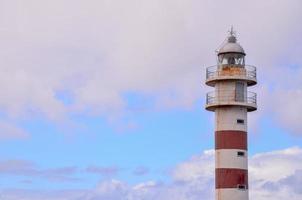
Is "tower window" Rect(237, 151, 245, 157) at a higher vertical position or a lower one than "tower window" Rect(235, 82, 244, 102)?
lower

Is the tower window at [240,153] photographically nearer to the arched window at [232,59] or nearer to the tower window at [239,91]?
the tower window at [239,91]

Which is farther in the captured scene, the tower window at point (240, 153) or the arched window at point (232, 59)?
the arched window at point (232, 59)

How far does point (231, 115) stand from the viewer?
249 ft

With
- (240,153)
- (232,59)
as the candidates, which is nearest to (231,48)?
(232,59)

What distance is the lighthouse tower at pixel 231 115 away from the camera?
74875 mm

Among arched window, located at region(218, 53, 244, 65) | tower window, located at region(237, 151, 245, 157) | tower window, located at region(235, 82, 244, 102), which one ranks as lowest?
tower window, located at region(237, 151, 245, 157)

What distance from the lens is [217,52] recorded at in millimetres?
77500

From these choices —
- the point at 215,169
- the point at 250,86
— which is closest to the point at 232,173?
the point at 215,169

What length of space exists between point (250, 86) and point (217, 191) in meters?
7.26

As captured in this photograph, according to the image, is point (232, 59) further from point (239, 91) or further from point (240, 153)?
point (240, 153)

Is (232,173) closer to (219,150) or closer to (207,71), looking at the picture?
(219,150)

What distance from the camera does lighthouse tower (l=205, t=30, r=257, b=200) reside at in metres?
74.9

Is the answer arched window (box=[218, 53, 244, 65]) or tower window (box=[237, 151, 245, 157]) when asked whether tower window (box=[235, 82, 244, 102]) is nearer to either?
arched window (box=[218, 53, 244, 65])

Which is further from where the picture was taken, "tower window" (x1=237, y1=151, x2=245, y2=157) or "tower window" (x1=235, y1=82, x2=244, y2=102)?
"tower window" (x1=235, y1=82, x2=244, y2=102)
